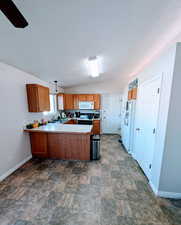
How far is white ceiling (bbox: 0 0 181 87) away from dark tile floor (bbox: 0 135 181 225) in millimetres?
2478

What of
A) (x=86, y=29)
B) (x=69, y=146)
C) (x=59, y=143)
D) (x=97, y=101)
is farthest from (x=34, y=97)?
(x=97, y=101)

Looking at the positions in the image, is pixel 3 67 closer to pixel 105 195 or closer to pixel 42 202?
pixel 42 202

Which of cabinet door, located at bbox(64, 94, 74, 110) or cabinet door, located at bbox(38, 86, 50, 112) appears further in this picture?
cabinet door, located at bbox(64, 94, 74, 110)

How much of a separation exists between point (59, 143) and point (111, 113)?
319cm

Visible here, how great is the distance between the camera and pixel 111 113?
5.24 m

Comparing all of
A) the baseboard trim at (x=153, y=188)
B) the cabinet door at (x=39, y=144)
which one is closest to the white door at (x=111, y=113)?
the cabinet door at (x=39, y=144)

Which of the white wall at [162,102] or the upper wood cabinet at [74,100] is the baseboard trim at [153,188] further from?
the upper wood cabinet at [74,100]

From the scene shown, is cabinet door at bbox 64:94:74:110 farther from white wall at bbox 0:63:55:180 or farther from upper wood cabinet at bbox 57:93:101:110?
white wall at bbox 0:63:55:180

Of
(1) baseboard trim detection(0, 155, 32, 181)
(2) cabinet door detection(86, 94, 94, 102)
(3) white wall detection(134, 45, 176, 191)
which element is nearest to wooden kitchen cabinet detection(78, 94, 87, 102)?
(2) cabinet door detection(86, 94, 94, 102)

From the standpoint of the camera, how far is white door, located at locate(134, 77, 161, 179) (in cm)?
202

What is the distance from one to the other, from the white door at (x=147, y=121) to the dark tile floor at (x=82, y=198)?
364 millimetres

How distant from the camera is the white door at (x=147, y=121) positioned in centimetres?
202

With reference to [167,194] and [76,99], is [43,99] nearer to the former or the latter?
[76,99]

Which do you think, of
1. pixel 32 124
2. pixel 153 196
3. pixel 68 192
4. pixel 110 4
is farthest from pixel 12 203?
pixel 110 4
